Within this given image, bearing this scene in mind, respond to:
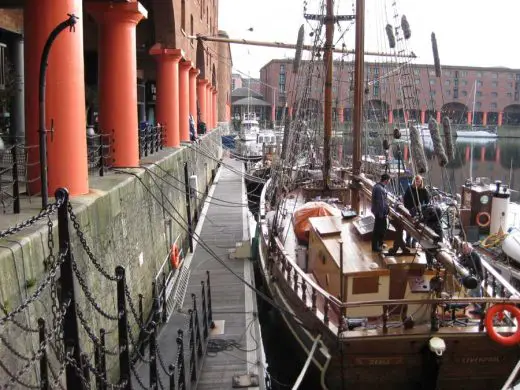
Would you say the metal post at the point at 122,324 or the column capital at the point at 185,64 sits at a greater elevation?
the column capital at the point at 185,64

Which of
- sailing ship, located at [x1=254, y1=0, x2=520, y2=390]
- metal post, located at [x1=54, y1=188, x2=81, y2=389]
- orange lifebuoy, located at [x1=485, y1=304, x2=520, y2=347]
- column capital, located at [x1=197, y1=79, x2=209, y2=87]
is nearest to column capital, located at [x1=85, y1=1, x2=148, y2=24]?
sailing ship, located at [x1=254, y1=0, x2=520, y2=390]

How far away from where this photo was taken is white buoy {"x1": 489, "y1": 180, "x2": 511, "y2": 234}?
18.0 metres

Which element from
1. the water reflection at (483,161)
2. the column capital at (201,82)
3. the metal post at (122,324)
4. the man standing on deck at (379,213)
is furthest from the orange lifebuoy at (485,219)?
the column capital at (201,82)

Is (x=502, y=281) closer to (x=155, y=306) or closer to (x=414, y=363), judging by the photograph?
(x=414, y=363)

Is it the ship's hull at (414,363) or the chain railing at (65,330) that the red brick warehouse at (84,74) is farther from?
the ship's hull at (414,363)

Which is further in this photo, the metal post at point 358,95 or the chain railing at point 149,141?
the metal post at point 358,95

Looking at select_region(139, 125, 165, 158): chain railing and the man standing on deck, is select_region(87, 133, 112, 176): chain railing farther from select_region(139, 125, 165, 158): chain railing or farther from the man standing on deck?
the man standing on deck

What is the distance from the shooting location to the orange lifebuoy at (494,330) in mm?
7525

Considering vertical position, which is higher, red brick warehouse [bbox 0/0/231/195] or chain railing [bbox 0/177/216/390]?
red brick warehouse [bbox 0/0/231/195]

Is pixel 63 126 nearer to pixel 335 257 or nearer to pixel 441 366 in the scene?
pixel 335 257

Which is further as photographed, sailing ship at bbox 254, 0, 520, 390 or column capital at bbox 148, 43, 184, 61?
column capital at bbox 148, 43, 184, 61

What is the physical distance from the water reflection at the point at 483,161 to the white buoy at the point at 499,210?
16925mm

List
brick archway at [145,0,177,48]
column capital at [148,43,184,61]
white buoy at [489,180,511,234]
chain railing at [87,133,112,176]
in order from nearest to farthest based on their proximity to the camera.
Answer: chain railing at [87,133,112,176] < brick archway at [145,0,177,48] < column capital at [148,43,184,61] < white buoy at [489,180,511,234]

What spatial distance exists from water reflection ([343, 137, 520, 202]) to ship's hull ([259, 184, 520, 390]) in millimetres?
26800
